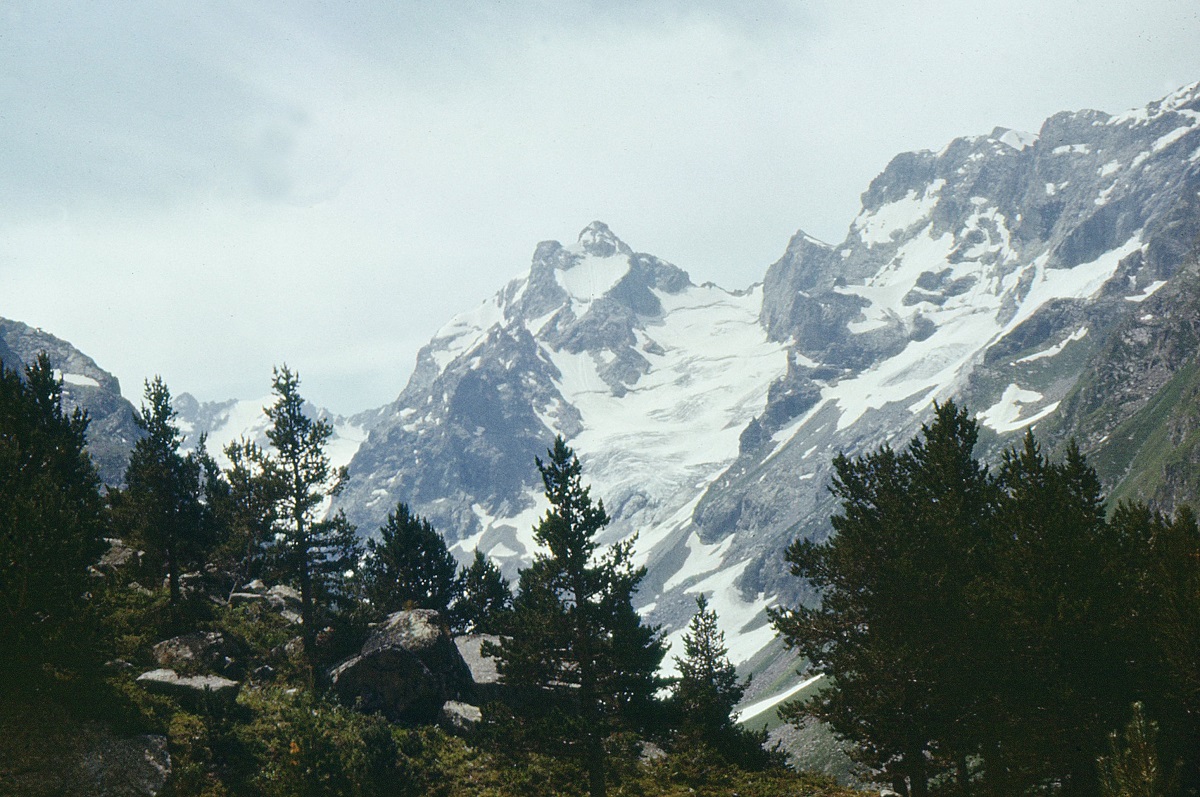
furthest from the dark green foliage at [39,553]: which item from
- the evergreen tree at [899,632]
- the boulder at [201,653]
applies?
the evergreen tree at [899,632]

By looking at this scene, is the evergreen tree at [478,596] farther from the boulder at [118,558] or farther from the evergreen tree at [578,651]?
the boulder at [118,558]

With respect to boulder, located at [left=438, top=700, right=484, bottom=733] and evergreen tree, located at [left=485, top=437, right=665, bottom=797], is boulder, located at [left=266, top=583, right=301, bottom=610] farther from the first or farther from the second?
evergreen tree, located at [left=485, top=437, right=665, bottom=797]

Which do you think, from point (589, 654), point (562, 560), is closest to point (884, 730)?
point (589, 654)

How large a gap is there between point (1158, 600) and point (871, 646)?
852 centimetres

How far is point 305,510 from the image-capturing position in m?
36.5

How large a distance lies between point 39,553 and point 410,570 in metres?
29.2

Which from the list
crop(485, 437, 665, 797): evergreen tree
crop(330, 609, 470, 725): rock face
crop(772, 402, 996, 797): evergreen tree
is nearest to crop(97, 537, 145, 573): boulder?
crop(330, 609, 470, 725): rock face

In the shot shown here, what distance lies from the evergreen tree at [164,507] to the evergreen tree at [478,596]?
16.6 m

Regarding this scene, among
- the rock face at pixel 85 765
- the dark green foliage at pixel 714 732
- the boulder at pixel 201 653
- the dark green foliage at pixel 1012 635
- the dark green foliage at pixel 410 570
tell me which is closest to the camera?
the rock face at pixel 85 765

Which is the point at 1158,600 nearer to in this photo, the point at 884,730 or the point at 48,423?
the point at 884,730

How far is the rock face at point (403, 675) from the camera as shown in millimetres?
32750

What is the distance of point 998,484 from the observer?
2842 cm

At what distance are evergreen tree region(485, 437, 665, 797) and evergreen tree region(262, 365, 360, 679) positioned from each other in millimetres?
13748

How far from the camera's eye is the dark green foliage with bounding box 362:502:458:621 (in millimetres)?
47188
